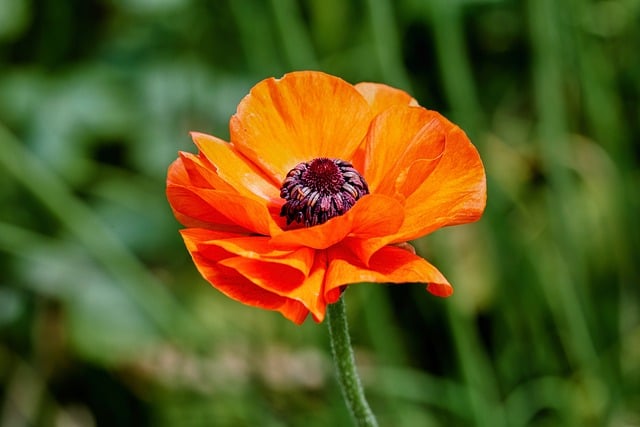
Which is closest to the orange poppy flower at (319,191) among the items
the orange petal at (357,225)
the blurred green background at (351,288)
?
the orange petal at (357,225)

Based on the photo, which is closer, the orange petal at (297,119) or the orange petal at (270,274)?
the orange petal at (270,274)

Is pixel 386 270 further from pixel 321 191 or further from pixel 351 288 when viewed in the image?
pixel 351 288

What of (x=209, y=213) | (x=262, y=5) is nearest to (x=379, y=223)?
(x=209, y=213)

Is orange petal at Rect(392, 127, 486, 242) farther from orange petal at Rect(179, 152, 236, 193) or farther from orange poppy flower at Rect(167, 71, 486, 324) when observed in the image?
orange petal at Rect(179, 152, 236, 193)

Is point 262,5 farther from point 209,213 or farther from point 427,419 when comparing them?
point 209,213

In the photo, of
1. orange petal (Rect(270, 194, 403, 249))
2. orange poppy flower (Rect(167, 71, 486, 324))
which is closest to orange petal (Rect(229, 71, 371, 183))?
orange poppy flower (Rect(167, 71, 486, 324))

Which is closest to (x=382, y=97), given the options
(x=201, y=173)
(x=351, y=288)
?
(x=201, y=173)

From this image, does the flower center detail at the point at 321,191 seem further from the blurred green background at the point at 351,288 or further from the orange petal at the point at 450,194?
the blurred green background at the point at 351,288
